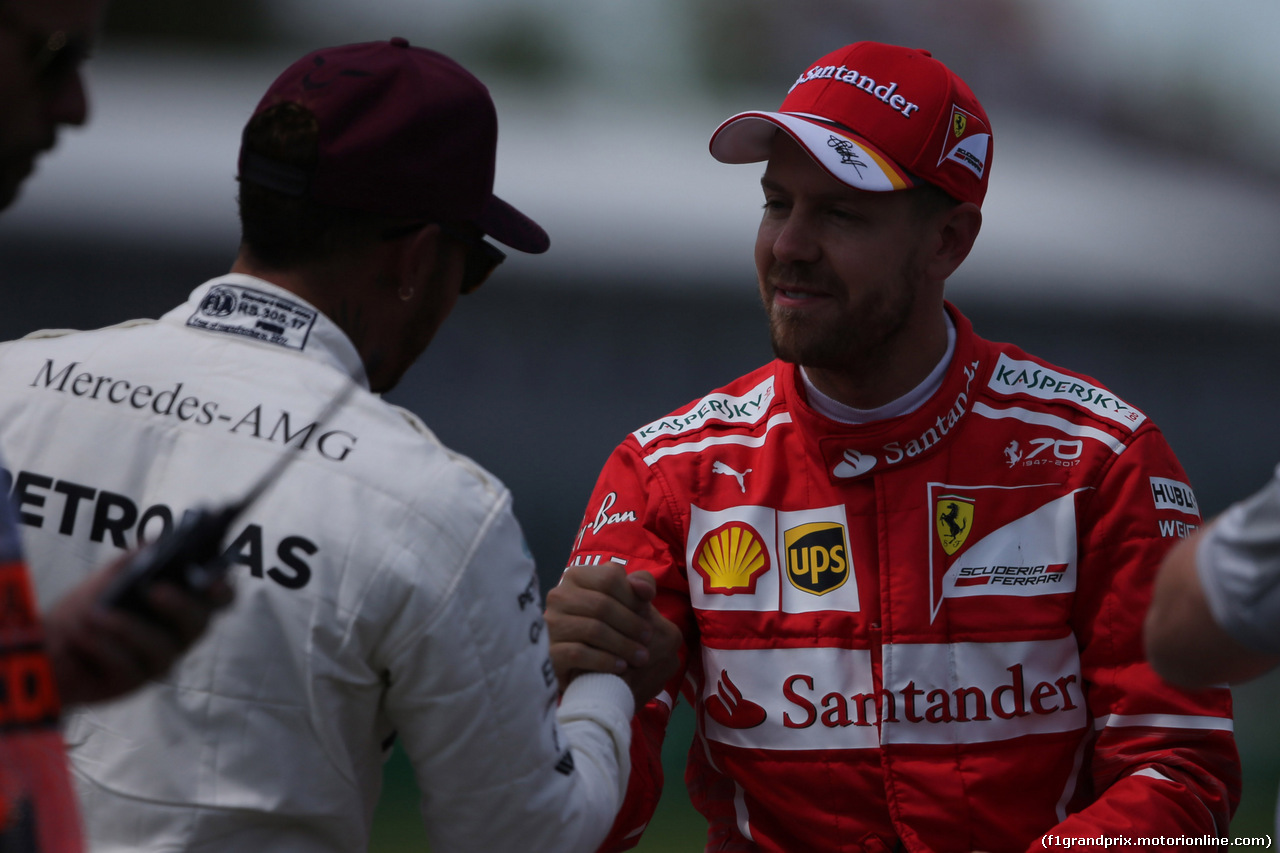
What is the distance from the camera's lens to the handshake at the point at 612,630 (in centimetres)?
178

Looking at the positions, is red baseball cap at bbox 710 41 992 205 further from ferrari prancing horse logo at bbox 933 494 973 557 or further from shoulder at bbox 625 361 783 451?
ferrari prancing horse logo at bbox 933 494 973 557

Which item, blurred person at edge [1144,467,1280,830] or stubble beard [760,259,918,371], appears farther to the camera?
stubble beard [760,259,918,371]

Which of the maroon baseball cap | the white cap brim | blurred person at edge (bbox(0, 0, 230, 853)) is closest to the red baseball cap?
the white cap brim

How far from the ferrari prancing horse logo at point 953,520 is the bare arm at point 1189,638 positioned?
2.60ft

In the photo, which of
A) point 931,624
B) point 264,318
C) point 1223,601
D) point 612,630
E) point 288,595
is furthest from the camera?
point 931,624

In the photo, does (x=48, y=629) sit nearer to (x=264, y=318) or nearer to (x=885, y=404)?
(x=264, y=318)

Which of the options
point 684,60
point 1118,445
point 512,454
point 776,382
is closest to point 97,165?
point 512,454

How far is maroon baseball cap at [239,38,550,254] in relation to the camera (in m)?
1.39

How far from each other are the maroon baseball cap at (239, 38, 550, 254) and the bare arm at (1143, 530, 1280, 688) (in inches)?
34.8

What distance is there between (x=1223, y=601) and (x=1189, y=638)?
0.07 metres

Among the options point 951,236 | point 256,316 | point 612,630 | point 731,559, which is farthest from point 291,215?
point 951,236

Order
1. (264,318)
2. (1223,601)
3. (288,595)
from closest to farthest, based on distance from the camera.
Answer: (1223,601) < (288,595) < (264,318)

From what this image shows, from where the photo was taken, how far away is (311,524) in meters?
1.27

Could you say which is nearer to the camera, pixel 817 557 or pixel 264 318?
pixel 264 318
